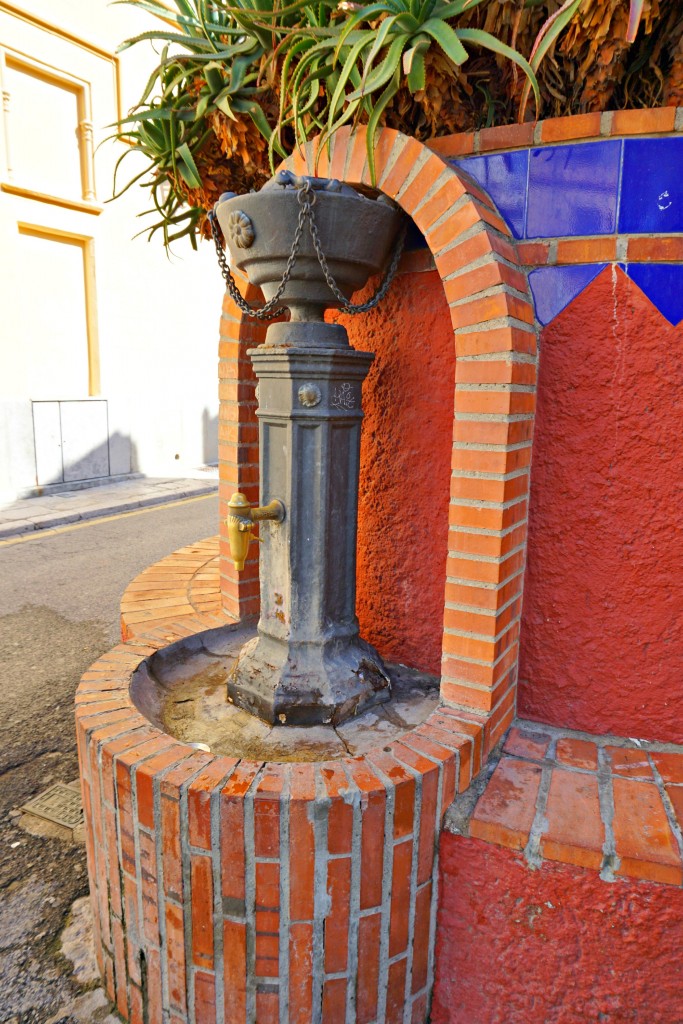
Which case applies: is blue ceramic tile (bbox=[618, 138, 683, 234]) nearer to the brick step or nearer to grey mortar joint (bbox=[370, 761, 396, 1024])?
the brick step

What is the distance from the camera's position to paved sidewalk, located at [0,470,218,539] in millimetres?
7770

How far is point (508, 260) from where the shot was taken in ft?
6.44

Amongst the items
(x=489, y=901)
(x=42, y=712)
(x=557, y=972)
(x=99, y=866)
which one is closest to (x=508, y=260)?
(x=489, y=901)

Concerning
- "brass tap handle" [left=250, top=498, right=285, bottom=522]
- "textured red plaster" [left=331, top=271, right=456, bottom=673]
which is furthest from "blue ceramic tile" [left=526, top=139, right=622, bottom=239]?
"brass tap handle" [left=250, top=498, right=285, bottom=522]

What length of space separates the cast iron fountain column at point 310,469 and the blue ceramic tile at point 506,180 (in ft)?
0.98

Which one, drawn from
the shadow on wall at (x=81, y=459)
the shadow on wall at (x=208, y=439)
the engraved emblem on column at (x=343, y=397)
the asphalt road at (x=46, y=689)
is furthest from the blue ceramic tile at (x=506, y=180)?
the shadow on wall at (x=208, y=439)

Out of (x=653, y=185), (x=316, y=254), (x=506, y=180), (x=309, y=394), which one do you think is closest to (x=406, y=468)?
(x=309, y=394)

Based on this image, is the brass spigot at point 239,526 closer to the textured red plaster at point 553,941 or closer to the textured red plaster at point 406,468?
the textured red plaster at point 406,468

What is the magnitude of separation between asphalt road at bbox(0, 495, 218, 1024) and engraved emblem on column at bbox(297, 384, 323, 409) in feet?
6.30

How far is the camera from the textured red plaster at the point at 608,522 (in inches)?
79.1

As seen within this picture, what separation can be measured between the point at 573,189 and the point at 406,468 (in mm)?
1035

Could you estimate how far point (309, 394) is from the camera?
2.07m

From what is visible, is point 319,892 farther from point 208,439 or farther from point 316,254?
point 208,439

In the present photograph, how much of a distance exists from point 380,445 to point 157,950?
1.74 meters
